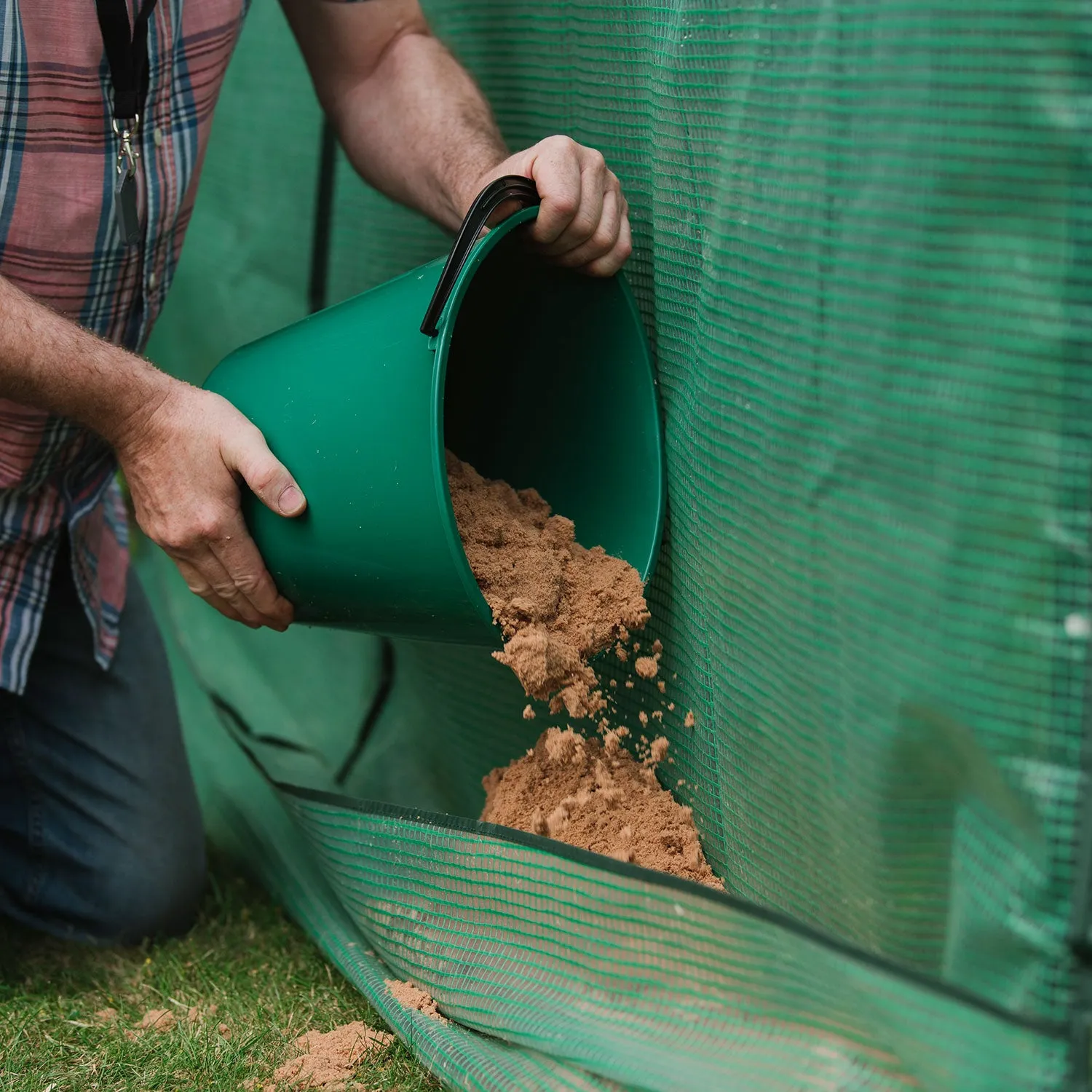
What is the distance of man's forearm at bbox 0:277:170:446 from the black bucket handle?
0.38 m

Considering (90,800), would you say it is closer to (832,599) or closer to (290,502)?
(290,502)

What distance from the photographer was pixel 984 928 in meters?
0.92

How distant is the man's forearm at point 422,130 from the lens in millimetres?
1670

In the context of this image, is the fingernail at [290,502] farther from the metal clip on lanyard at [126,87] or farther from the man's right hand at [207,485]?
the metal clip on lanyard at [126,87]

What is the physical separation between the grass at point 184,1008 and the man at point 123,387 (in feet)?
0.27

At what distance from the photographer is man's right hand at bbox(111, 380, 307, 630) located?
1.33 metres

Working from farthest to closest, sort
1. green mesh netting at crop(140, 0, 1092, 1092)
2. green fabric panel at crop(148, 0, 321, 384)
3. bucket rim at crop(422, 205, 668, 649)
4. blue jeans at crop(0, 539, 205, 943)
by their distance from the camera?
1. green fabric panel at crop(148, 0, 321, 384)
2. blue jeans at crop(0, 539, 205, 943)
3. bucket rim at crop(422, 205, 668, 649)
4. green mesh netting at crop(140, 0, 1092, 1092)

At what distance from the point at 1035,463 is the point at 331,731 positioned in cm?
161

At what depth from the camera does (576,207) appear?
1318mm

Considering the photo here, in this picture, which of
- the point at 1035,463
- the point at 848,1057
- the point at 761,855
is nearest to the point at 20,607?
the point at 761,855

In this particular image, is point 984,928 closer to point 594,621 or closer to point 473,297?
point 594,621

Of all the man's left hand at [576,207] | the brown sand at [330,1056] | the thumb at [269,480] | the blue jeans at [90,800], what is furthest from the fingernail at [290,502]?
the blue jeans at [90,800]

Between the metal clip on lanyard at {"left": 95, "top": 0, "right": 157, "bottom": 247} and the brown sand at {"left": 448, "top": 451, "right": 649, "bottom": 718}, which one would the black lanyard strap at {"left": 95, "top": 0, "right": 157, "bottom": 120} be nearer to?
the metal clip on lanyard at {"left": 95, "top": 0, "right": 157, "bottom": 247}

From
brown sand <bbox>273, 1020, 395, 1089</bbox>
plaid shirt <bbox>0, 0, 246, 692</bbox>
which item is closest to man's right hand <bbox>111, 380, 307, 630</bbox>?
plaid shirt <bbox>0, 0, 246, 692</bbox>
